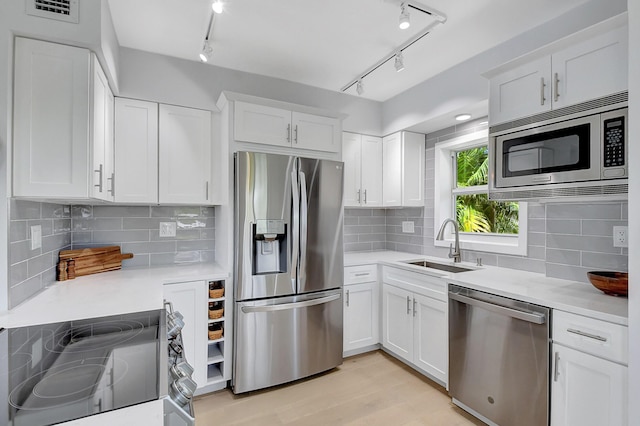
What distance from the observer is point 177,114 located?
8.14 feet

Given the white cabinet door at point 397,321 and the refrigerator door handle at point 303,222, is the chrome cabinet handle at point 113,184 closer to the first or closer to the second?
the refrigerator door handle at point 303,222

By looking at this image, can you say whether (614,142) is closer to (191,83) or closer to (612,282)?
(612,282)

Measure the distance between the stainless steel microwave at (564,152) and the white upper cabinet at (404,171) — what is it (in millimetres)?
1197

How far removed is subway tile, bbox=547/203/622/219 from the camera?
1.83 metres

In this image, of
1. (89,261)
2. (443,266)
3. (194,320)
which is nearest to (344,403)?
(194,320)

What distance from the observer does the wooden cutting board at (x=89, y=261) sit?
6.75ft

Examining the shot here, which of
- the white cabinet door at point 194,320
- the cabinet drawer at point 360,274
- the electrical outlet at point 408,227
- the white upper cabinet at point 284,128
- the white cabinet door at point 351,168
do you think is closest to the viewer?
the white cabinet door at point 194,320

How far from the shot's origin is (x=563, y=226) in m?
2.06

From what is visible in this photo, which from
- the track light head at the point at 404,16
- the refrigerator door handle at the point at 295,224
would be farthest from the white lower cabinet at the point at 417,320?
the track light head at the point at 404,16

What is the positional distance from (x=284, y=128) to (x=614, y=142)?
2.07 meters

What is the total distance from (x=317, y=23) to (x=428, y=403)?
2.77m

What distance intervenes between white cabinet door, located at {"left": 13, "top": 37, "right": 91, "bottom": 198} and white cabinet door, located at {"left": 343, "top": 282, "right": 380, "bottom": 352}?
218 centimetres

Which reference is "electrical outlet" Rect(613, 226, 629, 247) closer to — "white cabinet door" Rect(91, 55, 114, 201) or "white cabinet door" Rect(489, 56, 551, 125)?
"white cabinet door" Rect(489, 56, 551, 125)

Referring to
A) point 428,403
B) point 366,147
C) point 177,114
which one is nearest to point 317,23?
point 177,114
